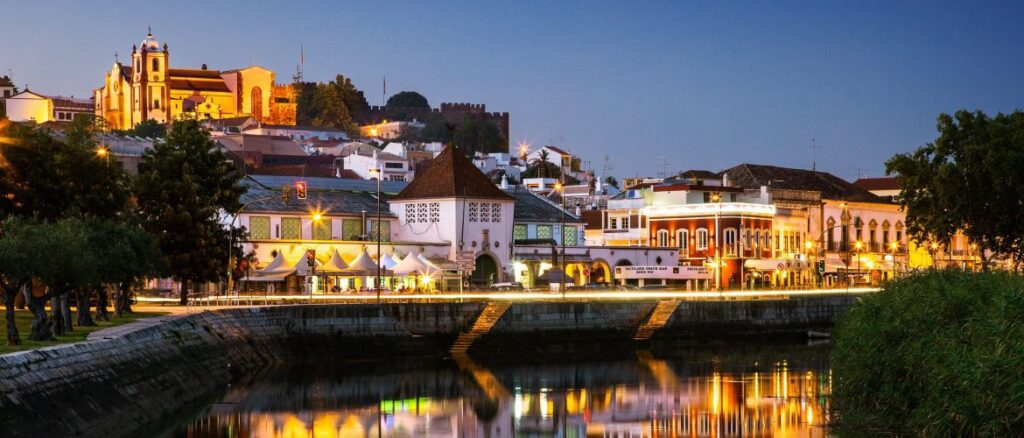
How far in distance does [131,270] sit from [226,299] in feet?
59.0

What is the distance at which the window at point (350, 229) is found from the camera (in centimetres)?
9038

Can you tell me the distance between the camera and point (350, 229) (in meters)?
90.8

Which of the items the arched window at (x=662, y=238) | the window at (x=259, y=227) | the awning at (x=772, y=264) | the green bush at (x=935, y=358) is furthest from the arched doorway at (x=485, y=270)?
the green bush at (x=935, y=358)

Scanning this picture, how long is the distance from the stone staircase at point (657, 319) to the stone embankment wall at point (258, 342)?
1.05 ft

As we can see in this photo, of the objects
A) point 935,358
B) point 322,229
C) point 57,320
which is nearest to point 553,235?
point 322,229

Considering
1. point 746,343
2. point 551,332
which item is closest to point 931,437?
point 551,332

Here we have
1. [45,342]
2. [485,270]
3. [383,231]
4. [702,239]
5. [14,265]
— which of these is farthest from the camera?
[702,239]

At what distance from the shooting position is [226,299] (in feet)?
227

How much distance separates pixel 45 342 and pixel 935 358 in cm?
2419

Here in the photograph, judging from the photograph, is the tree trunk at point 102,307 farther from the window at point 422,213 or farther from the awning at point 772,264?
the awning at point 772,264

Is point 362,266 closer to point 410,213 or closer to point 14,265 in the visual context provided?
point 410,213

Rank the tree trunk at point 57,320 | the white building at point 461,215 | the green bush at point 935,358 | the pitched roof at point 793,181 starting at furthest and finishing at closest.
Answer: the pitched roof at point 793,181
the white building at point 461,215
the tree trunk at point 57,320
the green bush at point 935,358

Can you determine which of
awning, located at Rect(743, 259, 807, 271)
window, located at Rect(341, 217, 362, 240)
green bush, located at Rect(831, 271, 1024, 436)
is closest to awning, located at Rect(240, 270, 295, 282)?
window, located at Rect(341, 217, 362, 240)

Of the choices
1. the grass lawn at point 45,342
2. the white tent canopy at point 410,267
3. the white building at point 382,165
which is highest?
the white building at point 382,165
